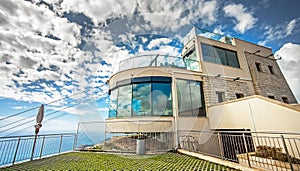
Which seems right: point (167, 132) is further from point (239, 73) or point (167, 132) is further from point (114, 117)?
point (239, 73)

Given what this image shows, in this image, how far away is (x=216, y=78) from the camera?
948cm

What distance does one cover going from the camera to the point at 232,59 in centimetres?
1081

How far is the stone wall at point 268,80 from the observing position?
34.8 ft

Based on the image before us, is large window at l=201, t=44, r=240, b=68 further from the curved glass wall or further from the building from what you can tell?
the curved glass wall

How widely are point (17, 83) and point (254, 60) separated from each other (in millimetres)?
21033

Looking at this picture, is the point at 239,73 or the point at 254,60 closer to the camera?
the point at 239,73

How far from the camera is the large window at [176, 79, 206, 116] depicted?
8008 mm

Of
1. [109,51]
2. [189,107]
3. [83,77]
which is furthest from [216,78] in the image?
[83,77]

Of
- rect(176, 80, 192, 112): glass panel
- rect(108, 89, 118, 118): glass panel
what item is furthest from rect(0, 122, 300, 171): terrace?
rect(176, 80, 192, 112): glass panel

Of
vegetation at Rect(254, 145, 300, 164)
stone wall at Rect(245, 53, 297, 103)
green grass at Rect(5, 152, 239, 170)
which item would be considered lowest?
green grass at Rect(5, 152, 239, 170)

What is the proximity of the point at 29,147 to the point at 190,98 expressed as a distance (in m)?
8.27

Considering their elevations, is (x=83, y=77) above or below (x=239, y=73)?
below

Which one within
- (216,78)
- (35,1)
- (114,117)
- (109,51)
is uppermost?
(35,1)

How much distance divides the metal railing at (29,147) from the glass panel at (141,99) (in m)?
3.92
